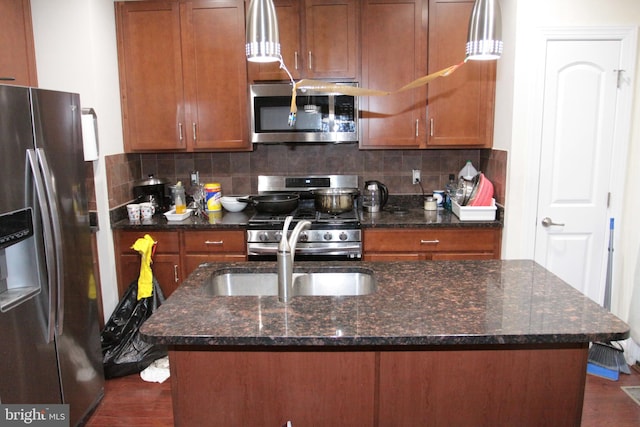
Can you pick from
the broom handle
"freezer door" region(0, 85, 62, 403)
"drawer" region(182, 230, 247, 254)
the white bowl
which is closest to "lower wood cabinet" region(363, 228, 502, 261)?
the broom handle

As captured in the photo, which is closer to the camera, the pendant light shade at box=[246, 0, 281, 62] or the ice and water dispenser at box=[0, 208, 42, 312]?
the pendant light shade at box=[246, 0, 281, 62]

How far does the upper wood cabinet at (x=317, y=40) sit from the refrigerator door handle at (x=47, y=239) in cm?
173

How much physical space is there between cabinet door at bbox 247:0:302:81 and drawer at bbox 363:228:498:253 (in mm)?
1302

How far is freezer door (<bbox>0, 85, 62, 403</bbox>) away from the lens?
6.39ft

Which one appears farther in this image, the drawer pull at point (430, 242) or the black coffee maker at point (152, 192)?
the black coffee maker at point (152, 192)

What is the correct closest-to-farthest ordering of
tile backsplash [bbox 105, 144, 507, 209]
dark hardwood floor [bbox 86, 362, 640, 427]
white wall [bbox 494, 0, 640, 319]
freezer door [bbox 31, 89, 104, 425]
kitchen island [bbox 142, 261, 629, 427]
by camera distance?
kitchen island [bbox 142, 261, 629, 427], freezer door [bbox 31, 89, 104, 425], dark hardwood floor [bbox 86, 362, 640, 427], white wall [bbox 494, 0, 640, 319], tile backsplash [bbox 105, 144, 507, 209]

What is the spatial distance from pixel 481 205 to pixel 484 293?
1.63m

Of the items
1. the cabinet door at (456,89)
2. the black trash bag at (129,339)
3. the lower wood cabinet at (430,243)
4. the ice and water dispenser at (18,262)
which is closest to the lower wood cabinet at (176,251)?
the black trash bag at (129,339)

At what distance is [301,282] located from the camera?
206 cm

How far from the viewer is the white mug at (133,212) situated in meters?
3.37

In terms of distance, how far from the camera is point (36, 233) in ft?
6.89

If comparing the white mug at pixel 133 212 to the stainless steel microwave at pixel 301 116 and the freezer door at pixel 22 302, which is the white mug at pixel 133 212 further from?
the freezer door at pixel 22 302

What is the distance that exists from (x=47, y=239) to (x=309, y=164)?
2137 mm

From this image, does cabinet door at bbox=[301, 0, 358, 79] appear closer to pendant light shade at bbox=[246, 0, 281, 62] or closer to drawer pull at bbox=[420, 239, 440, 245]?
drawer pull at bbox=[420, 239, 440, 245]
